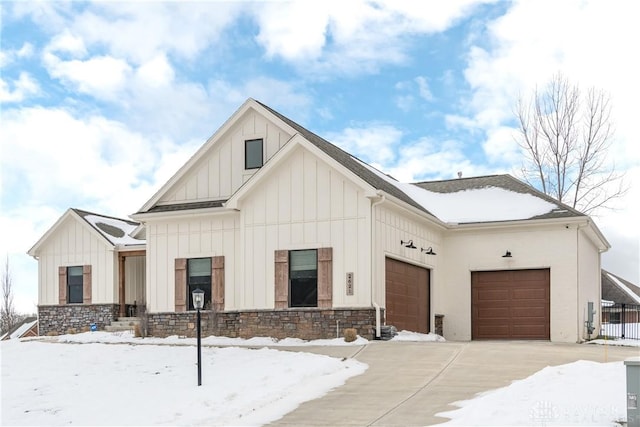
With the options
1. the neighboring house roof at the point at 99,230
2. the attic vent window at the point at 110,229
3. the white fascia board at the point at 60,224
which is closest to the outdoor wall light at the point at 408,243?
the neighboring house roof at the point at 99,230

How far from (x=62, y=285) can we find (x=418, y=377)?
19.3 metres

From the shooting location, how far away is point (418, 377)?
13.2 metres

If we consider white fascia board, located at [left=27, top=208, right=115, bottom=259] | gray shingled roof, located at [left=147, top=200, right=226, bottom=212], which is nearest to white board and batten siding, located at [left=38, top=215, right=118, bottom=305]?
white fascia board, located at [left=27, top=208, right=115, bottom=259]

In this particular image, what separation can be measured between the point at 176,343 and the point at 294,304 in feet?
10.4

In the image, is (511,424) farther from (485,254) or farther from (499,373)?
(485,254)

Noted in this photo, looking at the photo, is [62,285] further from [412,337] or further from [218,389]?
[218,389]

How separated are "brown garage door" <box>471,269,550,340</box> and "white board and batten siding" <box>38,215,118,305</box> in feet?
43.2

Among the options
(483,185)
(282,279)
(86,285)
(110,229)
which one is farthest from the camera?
(110,229)

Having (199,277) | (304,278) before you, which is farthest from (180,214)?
(304,278)

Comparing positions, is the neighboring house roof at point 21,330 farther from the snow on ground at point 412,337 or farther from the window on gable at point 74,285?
the snow on ground at point 412,337

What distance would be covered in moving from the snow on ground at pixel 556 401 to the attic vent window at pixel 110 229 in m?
20.4

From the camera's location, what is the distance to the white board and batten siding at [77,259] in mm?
28094

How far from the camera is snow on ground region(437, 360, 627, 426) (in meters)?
9.23

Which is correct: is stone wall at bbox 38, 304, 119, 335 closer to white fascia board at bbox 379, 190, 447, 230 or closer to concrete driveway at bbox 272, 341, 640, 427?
white fascia board at bbox 379, 190, 447, 230
